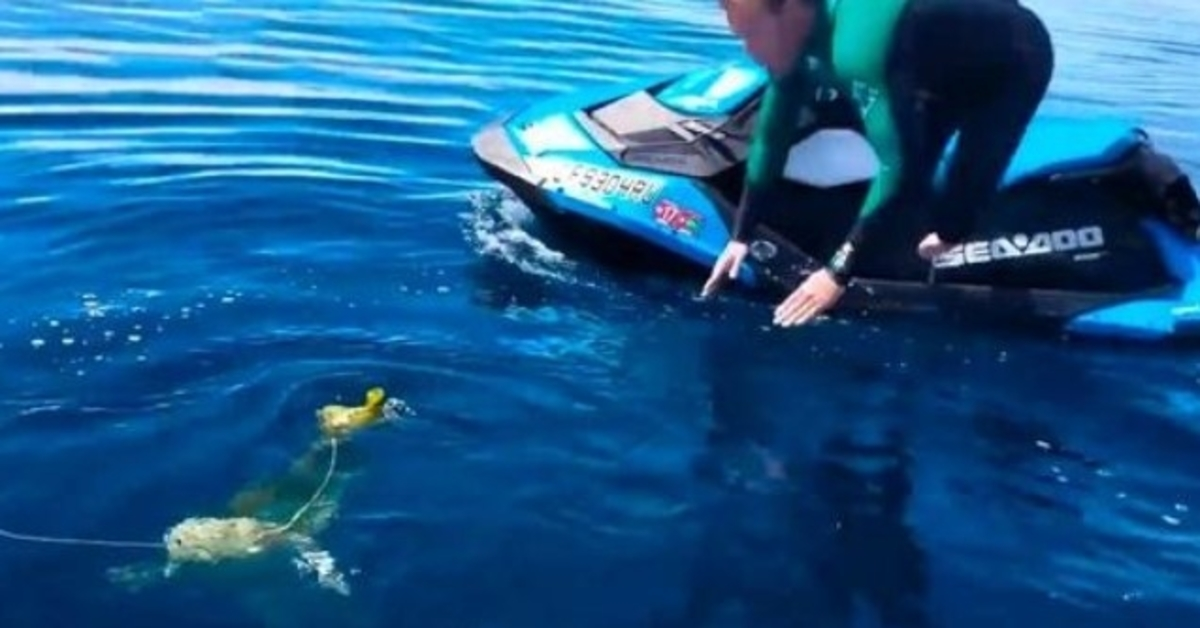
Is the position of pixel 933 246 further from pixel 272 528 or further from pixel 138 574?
pixel 138 574

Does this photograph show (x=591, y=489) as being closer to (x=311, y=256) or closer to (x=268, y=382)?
(x=268, y=382)

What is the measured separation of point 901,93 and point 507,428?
6.03 ft

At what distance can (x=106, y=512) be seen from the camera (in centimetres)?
443

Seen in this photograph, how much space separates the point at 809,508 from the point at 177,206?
4.13 meters

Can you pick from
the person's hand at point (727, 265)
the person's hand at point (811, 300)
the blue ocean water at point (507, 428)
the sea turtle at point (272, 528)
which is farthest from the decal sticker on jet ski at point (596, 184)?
the sea turtle at point (272, 528)

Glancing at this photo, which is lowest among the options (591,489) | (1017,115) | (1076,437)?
(1076,437)

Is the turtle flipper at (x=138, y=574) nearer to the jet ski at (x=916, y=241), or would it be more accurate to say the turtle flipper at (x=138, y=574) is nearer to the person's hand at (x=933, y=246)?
the jet ski at (x=916, y=241)

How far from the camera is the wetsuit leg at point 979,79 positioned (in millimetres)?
5461

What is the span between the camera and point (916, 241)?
21.0 ft

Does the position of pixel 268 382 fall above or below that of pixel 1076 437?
above

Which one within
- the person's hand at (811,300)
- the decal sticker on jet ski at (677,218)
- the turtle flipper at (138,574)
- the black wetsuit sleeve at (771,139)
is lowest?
the decal sticker on jet ski at (677,218)

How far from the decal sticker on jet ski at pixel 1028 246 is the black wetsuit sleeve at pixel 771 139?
3.70ft

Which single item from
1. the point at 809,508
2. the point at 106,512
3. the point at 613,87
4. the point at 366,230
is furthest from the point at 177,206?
the point at 809,508

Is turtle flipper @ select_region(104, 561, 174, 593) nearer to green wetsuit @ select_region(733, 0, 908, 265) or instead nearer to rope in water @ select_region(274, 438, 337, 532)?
rope in water @ select_region(274, 438, 337, 532)
